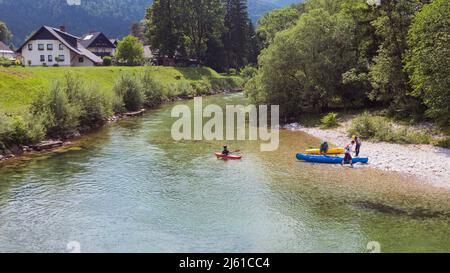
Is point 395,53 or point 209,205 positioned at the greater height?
point 395,53

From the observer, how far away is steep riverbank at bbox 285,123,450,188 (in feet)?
90.3

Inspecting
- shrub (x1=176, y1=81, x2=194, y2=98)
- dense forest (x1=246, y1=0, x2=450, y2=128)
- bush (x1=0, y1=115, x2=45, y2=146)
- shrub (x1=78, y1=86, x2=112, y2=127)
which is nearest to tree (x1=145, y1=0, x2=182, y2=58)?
shrub (x1=176, y1=81, x2=194, y2=98)

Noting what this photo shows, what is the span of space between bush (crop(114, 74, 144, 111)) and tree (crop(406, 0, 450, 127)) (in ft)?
127

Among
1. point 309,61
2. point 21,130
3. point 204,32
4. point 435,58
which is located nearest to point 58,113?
point 21,130

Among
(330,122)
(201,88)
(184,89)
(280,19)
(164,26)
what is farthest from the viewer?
(164,26)

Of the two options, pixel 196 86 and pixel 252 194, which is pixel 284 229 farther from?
pixel 196 86

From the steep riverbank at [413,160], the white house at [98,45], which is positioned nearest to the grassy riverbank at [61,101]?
the steep riverbank at [413,160]

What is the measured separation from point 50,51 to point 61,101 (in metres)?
61.3

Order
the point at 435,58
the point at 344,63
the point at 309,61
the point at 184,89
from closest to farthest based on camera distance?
the point at 435,58 → the point at 309,61 → the point at 344,63 → the point at 184,89

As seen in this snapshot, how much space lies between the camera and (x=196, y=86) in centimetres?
9006

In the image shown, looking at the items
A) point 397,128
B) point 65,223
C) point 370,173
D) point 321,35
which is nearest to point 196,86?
point 321,35

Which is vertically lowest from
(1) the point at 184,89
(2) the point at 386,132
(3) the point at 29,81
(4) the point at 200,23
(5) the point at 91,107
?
(2) the point at 386,132

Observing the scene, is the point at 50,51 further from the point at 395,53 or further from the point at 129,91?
the point at 395,53

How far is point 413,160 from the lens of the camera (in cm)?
3062
